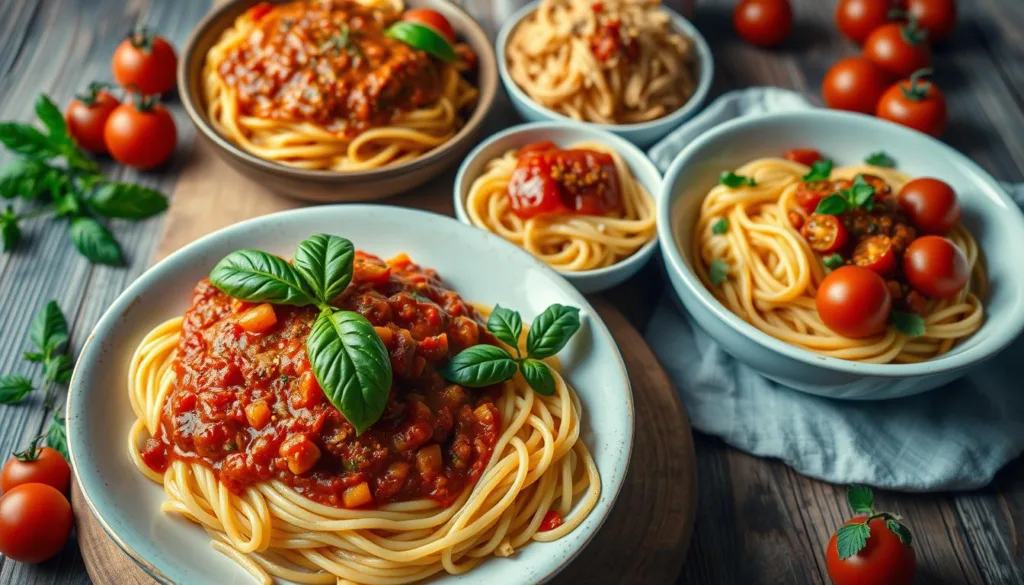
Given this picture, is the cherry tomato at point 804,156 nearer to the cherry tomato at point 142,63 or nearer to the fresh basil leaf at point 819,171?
the fresh basil leaf at point 819,171

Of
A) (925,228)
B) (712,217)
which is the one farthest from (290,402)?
(925,228)

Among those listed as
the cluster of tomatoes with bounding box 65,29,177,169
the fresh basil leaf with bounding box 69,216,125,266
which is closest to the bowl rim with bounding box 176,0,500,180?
the cluster of tomatoes with bounding box 65,29,177,169

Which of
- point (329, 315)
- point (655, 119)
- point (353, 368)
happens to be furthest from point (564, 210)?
point (353, 368)

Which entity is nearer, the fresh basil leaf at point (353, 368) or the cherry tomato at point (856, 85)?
the fresh basil leaf at point (353, 368)

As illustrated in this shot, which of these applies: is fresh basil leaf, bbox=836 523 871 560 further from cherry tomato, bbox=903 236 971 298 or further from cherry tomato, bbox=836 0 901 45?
cherry tomato, bbox=836 0 901 45

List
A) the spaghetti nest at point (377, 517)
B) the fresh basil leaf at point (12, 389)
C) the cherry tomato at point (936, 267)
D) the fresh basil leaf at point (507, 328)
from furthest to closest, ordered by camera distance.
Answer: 1. the fresh basil leaf at point (12, 389)
2. the cherry tomato at point (936, 267)
3. the fresh basil leaf at point (507, 328)
4. the spaghetti nest at point (377, 517)

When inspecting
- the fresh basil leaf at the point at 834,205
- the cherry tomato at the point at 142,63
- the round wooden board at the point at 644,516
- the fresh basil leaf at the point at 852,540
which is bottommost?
the round wooden board at the point at 644,516

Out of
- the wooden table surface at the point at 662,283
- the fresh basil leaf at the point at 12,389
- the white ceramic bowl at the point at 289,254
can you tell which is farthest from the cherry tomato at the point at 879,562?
the fresh basil leaf at the point at 12,389
